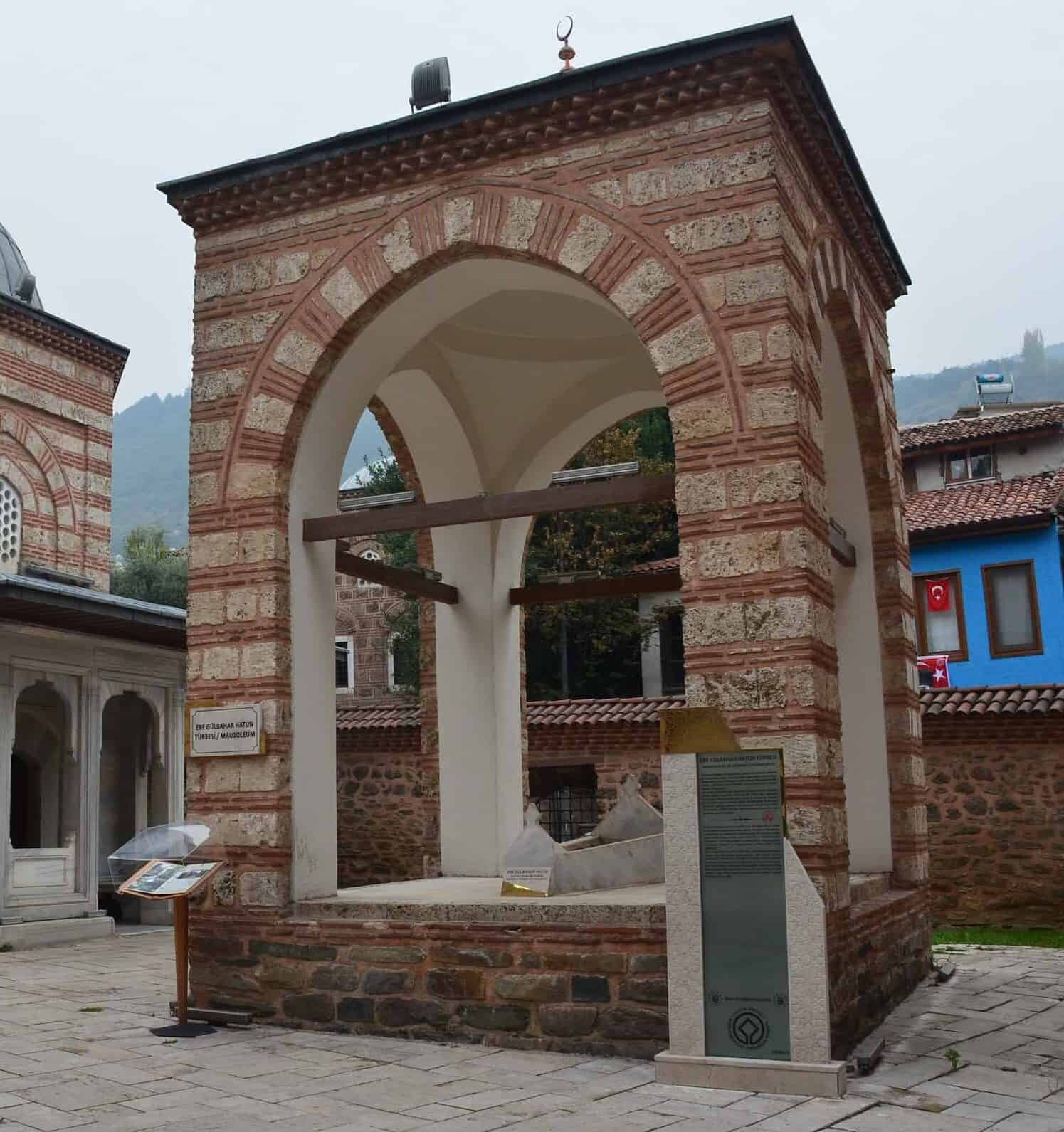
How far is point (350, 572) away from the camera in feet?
25.0

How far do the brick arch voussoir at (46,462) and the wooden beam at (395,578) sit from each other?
8457 millimetres

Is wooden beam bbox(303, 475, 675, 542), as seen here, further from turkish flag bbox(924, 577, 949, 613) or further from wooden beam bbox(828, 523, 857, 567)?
turkish flag bbox(924, 577, 949, 613)

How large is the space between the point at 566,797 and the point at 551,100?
977cm

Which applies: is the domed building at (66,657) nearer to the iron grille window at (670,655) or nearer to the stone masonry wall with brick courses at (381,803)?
the stone masonry wall with brick courses at (381,803)

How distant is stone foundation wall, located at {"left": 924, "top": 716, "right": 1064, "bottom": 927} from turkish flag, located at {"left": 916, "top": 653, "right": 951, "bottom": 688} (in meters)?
7.06

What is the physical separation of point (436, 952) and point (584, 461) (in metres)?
14.7

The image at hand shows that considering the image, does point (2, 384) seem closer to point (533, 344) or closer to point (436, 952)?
point (533, 344)

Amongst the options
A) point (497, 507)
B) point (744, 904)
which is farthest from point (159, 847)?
point (744, 904)

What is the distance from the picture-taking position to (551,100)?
6.51m

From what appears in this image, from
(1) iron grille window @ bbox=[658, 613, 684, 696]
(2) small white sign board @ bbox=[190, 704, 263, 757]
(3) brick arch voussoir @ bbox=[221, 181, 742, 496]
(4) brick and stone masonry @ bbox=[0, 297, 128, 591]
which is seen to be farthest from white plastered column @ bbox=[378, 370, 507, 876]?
(1) iron grille window @ bbox=[658, 613, 684, 696]

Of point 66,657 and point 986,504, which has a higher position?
point 986,504

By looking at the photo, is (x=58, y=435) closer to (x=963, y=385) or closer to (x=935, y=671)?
(x=935, y=671)

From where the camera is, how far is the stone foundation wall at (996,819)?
11383 millimetres

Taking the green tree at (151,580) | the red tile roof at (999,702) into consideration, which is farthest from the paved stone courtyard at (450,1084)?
the green tree at (151,580)
